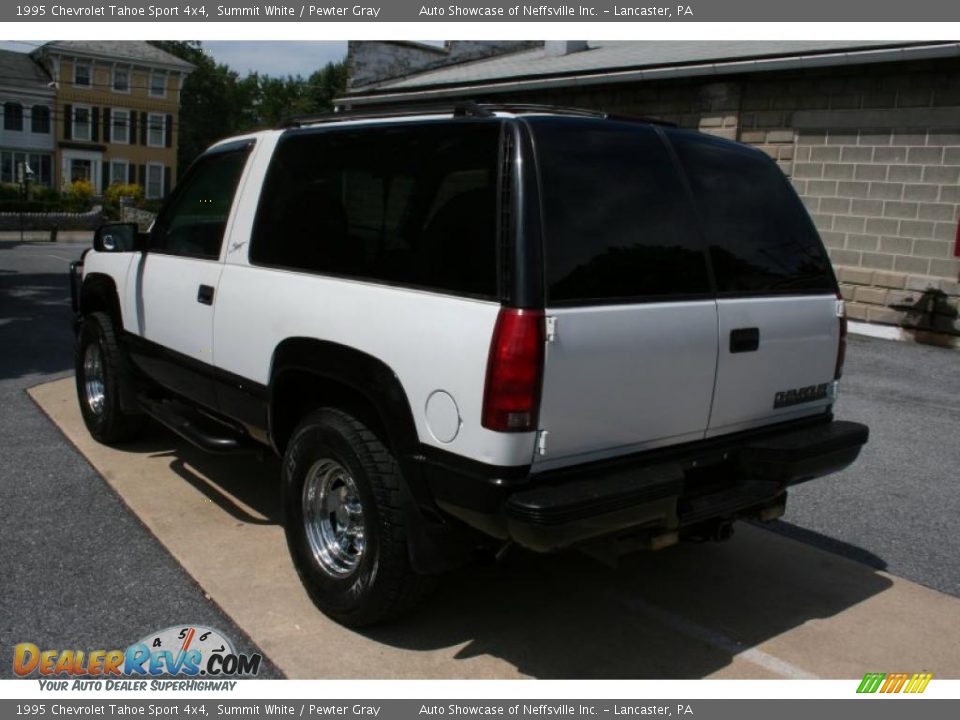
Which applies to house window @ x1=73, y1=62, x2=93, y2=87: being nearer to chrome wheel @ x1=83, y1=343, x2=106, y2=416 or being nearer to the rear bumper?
chrome wheel @ x1=83, y1=343, x2=106, y2=416

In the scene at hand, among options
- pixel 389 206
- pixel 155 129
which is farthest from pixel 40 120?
pixel 389 206

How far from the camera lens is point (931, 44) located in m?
11.3

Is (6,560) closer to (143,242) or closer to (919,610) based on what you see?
(143,242)

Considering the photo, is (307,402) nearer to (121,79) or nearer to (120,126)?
(120,126)

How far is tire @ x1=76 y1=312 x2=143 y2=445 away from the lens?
606cm

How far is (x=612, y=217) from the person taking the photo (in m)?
3.57

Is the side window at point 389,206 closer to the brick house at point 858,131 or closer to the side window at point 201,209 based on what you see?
the side window at point 201,209

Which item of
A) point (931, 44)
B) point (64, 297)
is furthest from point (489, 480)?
point (64, 297)

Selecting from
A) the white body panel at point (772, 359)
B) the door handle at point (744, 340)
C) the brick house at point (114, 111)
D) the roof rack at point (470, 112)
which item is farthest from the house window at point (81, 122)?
the door handle at point (744, 340)

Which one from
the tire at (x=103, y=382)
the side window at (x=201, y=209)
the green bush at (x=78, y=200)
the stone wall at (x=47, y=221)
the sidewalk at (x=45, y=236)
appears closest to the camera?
the side window at (x=201, y=209)

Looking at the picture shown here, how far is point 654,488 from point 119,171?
6296 centimetres

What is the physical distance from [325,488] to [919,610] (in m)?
2.83

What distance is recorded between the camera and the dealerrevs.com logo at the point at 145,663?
11.8 feet

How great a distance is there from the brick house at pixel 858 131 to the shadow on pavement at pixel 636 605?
819 cm
